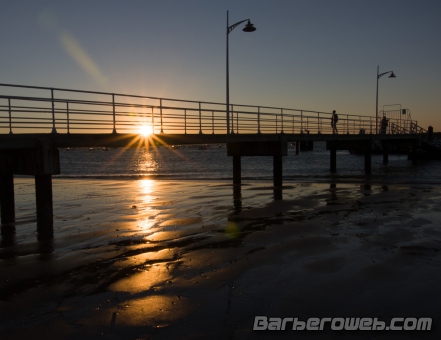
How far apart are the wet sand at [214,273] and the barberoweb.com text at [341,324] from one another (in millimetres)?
100

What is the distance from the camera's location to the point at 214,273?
744 centimetres

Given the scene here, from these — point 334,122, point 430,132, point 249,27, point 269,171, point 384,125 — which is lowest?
point 269,171

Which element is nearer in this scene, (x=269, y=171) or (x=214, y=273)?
(x=214, y=273)

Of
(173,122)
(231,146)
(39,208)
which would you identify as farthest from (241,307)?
(231,146)

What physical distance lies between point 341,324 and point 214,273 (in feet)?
8.43

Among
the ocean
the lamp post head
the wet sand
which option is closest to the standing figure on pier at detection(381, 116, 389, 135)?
the ocean

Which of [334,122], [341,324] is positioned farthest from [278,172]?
[341,324]

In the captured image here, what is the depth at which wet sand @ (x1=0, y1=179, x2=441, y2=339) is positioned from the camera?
5.59 metres

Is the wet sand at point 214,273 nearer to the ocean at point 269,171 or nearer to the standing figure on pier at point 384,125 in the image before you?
the ocean at point 269,171

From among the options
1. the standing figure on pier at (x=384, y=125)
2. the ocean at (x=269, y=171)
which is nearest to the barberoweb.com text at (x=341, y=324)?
the ocean at (x=269, y=171)

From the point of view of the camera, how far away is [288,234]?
10.4 meters

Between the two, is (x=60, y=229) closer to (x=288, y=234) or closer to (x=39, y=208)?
(x=39, y=208)

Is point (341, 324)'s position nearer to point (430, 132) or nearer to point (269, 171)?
point (269, 171)

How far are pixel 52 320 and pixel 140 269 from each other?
2.20 meters
